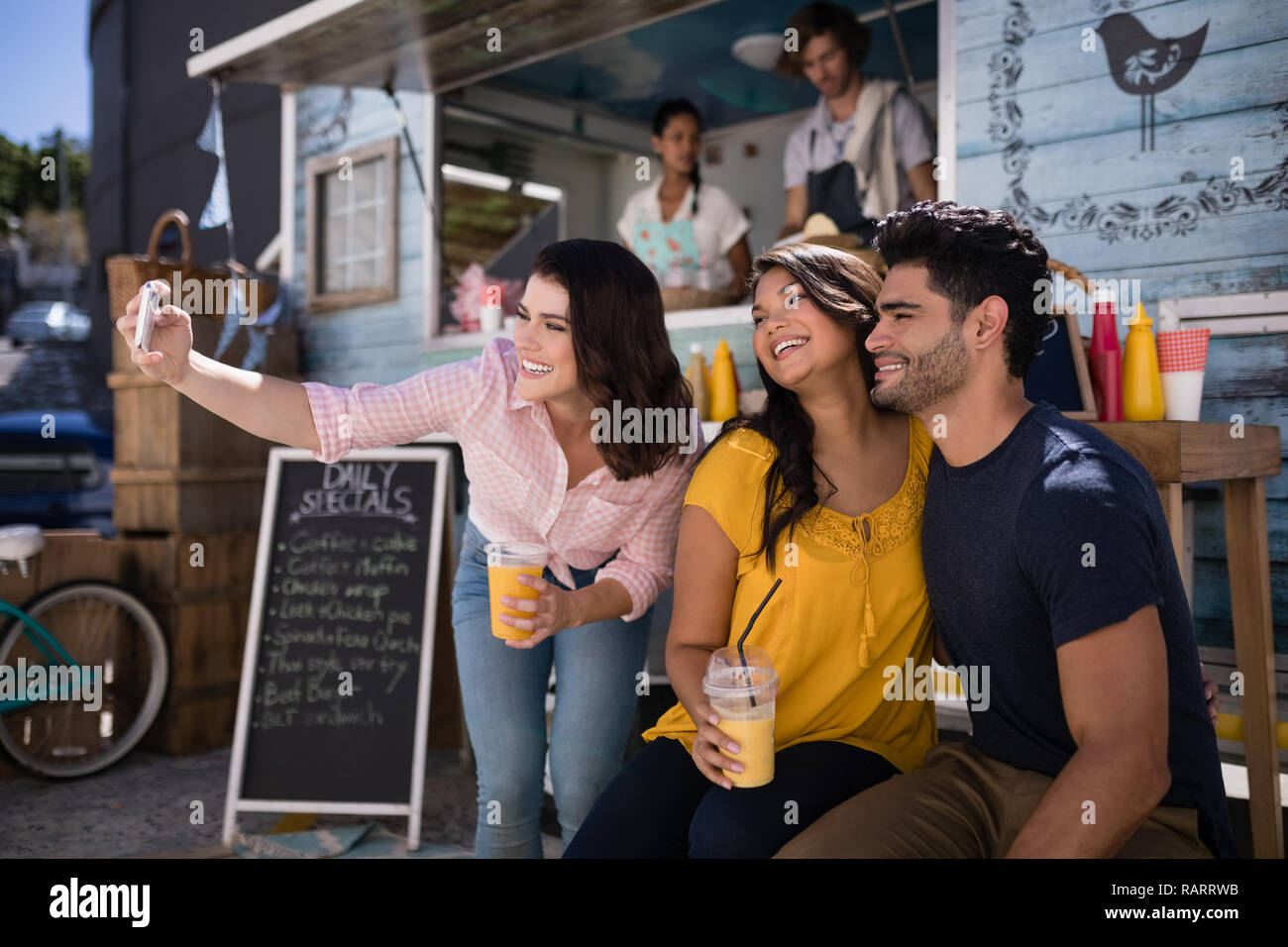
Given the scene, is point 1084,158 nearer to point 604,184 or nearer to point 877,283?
point 877,283

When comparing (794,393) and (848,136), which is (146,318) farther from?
(848,136)

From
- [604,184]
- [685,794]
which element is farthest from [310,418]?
[604,184]

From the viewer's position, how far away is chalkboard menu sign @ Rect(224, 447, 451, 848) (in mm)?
3555

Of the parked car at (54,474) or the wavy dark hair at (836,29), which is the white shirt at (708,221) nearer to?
the wavy dark hair at (836,29)

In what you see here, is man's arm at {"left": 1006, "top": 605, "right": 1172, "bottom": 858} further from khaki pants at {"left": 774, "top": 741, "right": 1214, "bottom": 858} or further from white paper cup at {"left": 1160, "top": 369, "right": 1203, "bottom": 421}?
white paper cup at {"left": 1160, "top": 369, "right": 1203, "bottom": 421}

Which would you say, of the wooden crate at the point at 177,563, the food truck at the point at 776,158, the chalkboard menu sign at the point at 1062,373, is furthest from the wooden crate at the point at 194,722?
the chalkboard menu sign at the point at 1062,373

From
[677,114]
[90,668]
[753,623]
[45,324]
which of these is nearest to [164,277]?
[90,668]

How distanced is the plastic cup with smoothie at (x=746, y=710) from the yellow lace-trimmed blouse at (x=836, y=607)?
19 cm

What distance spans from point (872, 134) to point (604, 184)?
425cm

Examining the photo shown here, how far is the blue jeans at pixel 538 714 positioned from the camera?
7.45 feet

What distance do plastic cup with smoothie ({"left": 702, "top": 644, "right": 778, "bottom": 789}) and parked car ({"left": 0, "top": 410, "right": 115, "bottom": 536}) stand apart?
5.90 meters

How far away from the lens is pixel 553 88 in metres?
6.79

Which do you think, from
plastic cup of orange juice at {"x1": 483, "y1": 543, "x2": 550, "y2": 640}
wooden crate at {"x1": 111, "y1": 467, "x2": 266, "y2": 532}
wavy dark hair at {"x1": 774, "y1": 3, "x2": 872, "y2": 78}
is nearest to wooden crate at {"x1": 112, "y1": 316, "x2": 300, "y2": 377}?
wooden crate at {"x1": 111, "y1": 467, "x2": 266, "y2": 532}

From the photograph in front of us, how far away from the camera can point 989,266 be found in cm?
180
